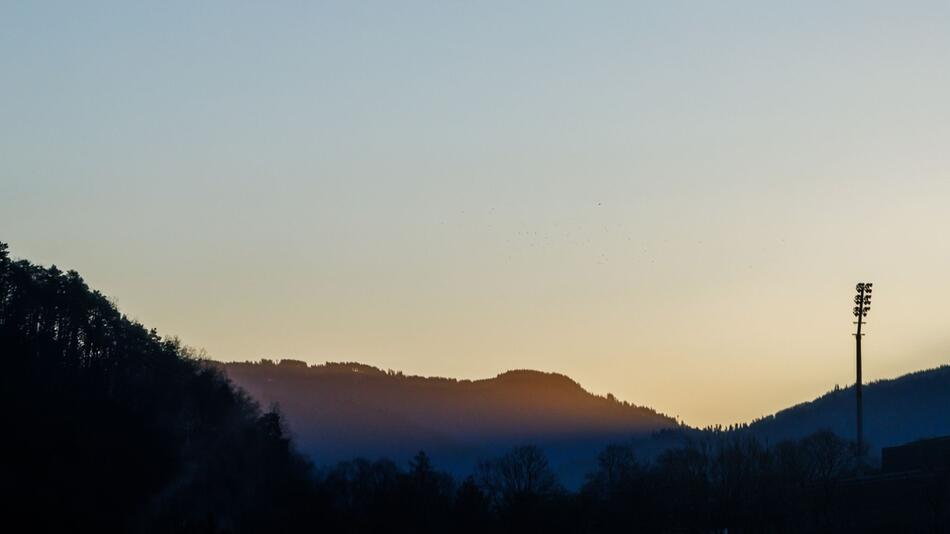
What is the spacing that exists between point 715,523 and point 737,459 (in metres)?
26.3

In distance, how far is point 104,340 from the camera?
12412cm

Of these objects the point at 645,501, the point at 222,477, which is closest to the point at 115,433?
the point at 222,477

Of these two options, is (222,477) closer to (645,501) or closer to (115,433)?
(115,433)

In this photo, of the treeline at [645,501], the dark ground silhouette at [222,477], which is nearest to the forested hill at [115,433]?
the dark ground silhouette at [222,477]

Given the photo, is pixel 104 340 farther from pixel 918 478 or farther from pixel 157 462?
pixel 918 478

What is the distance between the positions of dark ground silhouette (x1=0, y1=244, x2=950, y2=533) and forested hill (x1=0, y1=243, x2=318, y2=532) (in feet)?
0.54

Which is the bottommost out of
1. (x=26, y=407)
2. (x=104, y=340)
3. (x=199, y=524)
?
(x=199, y=524)

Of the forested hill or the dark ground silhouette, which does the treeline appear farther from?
the forested hill

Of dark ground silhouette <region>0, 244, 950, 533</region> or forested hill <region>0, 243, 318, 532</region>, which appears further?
dark ground silhouette <region>0, 244, 950, 533</region>

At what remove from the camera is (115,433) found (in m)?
99.4

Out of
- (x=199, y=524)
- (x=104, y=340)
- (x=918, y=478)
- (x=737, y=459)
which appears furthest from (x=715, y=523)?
(x=104, y=340)

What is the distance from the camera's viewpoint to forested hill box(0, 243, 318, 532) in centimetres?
8500

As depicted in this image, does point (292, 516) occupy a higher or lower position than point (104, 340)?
lower

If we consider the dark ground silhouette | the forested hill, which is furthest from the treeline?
the forested hill
